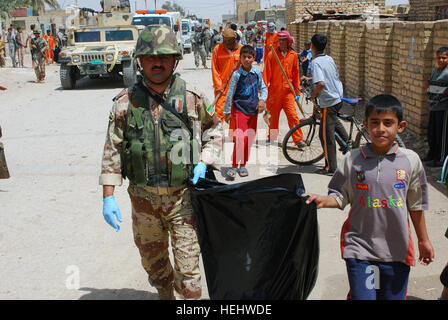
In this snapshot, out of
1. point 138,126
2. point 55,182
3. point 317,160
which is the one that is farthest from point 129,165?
point 317,160

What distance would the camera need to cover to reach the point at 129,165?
110 inches

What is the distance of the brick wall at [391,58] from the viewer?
7164mm

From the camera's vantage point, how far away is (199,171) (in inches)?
111

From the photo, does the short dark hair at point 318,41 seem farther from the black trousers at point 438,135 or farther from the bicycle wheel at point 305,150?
the black trousers at point 438,135

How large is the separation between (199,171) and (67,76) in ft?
46.5

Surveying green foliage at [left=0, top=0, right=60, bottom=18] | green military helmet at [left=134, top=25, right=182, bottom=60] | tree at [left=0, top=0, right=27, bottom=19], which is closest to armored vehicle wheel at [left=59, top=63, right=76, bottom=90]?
green military helmet at [left=134, top=25, right=182, bottom=60]

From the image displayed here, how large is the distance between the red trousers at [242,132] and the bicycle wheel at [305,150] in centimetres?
64

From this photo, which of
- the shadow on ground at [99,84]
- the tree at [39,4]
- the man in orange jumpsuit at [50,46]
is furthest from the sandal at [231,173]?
the tree at [39,4]

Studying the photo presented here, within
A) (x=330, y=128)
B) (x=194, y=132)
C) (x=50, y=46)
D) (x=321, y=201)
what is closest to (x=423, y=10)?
(x=330, y=128)

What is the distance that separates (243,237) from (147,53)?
3.62 feet

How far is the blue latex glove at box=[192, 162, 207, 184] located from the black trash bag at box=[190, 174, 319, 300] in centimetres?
17

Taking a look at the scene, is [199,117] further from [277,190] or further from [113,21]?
[113,21]

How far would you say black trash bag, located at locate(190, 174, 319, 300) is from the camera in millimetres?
2518

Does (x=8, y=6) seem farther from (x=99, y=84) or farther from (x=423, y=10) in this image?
(x=423, y=10)
